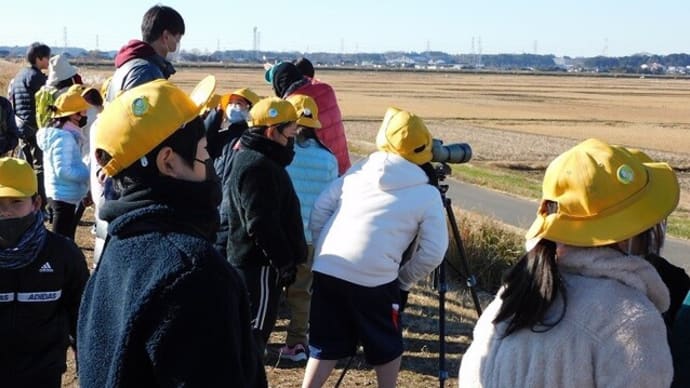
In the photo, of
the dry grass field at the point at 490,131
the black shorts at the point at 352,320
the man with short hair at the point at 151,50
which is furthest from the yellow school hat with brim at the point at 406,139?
the dry grass field at the point at 490,131

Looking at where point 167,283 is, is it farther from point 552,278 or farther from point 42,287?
point 42,287

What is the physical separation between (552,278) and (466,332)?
421cm

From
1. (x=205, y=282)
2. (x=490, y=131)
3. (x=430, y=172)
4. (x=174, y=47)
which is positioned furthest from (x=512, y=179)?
(x=205, y=282)

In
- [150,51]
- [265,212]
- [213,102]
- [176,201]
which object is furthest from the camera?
[213,102]

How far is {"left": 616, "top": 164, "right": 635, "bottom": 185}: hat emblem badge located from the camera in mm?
2275

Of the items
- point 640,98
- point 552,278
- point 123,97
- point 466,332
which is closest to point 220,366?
point 123,97

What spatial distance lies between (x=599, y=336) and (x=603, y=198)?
1.14 feet

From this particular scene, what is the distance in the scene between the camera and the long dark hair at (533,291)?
231 centimetres

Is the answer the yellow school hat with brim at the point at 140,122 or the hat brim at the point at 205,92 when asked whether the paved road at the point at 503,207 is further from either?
the yellow school hat with brim at the point at 140,122

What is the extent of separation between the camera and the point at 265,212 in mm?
4492

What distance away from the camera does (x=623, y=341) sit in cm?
219

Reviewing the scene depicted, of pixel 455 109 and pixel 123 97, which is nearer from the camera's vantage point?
pixel 123 97

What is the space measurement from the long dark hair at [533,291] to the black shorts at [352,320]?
6.25ft

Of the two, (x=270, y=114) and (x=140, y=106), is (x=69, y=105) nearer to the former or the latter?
(x=270, y=114)
